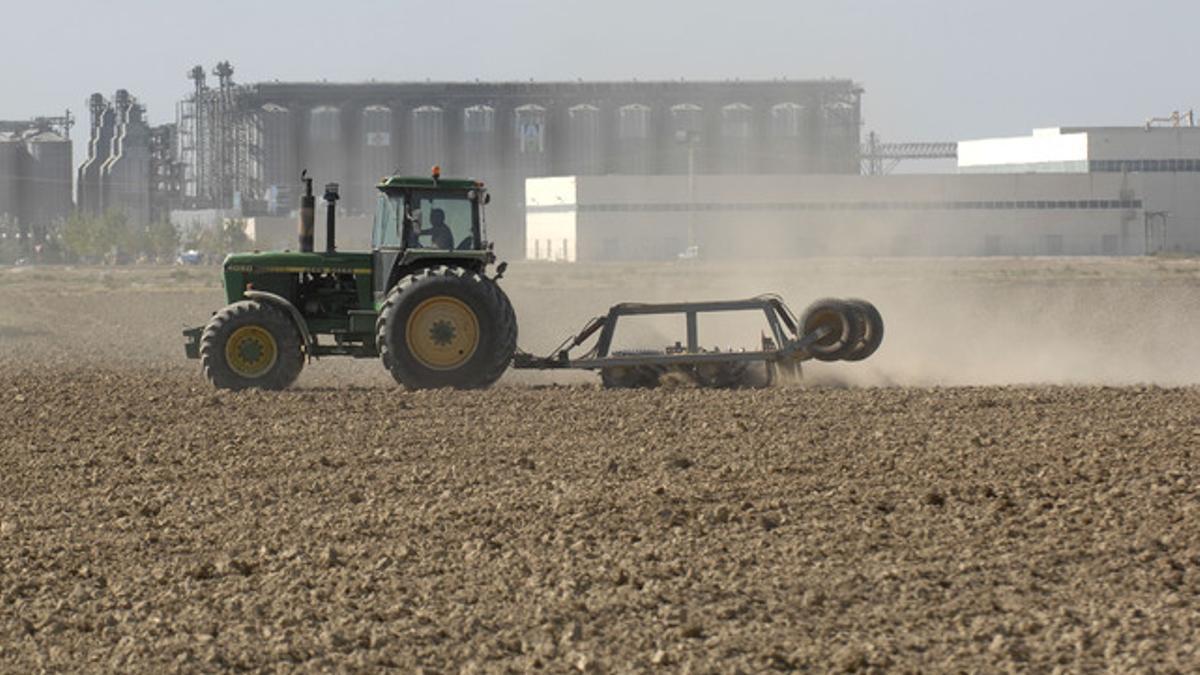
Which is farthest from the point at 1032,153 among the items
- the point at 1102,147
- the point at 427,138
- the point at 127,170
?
the point at 127,170

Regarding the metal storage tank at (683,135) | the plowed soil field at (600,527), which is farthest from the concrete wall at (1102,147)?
the plowed soil field at (600,527)

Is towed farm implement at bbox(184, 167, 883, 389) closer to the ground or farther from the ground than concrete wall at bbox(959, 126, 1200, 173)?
closer to the ground

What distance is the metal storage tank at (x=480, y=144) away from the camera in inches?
3789

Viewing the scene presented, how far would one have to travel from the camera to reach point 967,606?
8.72 metres

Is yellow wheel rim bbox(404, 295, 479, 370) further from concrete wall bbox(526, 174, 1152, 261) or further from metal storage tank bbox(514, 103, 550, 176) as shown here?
metal storage tank bbox(514, 103, 550, 176)

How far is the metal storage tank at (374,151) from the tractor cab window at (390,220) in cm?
7611

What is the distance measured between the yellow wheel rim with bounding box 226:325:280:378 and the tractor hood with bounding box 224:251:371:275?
757 mm

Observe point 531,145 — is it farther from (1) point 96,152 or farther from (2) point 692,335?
(2) point 692,335

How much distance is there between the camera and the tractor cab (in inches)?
704

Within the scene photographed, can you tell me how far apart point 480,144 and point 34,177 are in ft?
94.8

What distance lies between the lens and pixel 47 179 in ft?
363

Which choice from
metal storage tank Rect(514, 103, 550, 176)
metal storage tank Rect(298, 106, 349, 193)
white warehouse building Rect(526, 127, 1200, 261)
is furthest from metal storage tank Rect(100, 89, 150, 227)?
white warehouse building Rect(526, 127, 1200, 261)

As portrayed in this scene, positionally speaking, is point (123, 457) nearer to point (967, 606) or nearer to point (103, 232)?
point (967, 606)

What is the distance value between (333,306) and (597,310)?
63.2 feet
